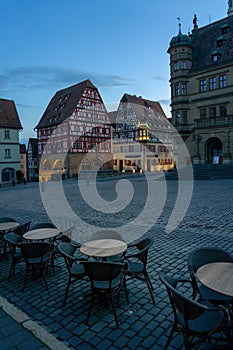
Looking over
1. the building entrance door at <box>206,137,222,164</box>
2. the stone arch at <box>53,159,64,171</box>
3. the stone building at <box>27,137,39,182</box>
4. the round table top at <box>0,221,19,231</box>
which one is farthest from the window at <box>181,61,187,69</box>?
the stone building at <box>27,137,39,182</box>

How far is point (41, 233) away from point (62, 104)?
40683mm

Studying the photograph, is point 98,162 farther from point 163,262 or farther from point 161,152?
point 163,262

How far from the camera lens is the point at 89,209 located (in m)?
13.1

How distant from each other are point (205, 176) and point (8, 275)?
24.4 meters

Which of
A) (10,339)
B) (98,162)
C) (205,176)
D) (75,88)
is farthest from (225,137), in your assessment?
(10,339)

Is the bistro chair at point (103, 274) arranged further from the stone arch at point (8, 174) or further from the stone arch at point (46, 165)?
the stone arch at point (46, 165)

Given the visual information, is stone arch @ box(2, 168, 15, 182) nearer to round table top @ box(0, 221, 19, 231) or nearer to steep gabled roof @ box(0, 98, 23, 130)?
steep gabled roof @ box(0, 98, 23, 130)

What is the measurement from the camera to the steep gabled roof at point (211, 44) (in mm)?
31078

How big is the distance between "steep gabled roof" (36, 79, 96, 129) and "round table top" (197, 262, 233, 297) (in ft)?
127

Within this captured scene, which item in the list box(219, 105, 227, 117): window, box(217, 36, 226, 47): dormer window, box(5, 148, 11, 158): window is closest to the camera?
box(219, 105, 227, 117): window

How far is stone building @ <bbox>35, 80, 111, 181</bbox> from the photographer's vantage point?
1582 inches

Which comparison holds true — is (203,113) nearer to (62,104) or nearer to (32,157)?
(62,104)

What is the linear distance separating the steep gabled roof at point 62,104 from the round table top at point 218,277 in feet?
127

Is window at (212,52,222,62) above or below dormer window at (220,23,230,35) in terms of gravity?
below
